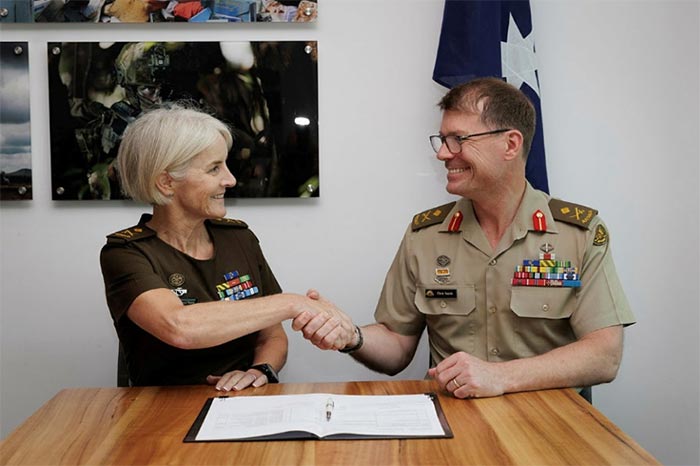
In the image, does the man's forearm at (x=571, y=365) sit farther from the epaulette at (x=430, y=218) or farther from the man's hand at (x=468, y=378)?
the epaulette at (x=430, y=218)

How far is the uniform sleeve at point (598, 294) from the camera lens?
2.14 metres

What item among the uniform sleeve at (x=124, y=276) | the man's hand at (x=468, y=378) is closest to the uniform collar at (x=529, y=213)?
the man's hand at (x=468, y=378)

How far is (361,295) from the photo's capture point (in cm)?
306

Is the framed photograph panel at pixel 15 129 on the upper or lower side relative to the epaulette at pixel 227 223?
upper

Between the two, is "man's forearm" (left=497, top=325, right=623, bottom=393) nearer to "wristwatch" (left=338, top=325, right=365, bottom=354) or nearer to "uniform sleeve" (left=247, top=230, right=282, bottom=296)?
"wristwatch" (left=338, top=325, right=365, bottom=354)

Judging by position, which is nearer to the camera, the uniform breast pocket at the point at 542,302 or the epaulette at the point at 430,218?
the uniform breast pocket at the point at 542,302

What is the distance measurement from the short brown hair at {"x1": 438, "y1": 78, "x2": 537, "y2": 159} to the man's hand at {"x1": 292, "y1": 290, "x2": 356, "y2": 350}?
29.5 inches

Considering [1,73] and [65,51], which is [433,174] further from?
[1,73]

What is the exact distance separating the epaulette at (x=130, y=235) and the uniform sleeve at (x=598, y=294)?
1.27 m

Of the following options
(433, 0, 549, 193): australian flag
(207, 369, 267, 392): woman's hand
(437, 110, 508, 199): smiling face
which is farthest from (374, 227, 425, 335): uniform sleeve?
(433, 0, 549, 193): australian flag

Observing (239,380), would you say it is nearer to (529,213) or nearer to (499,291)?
(499,291)

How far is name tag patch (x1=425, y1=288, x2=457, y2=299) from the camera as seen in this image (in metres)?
2.37

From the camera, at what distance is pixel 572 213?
91.8 inches

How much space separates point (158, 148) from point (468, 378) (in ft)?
3.72
